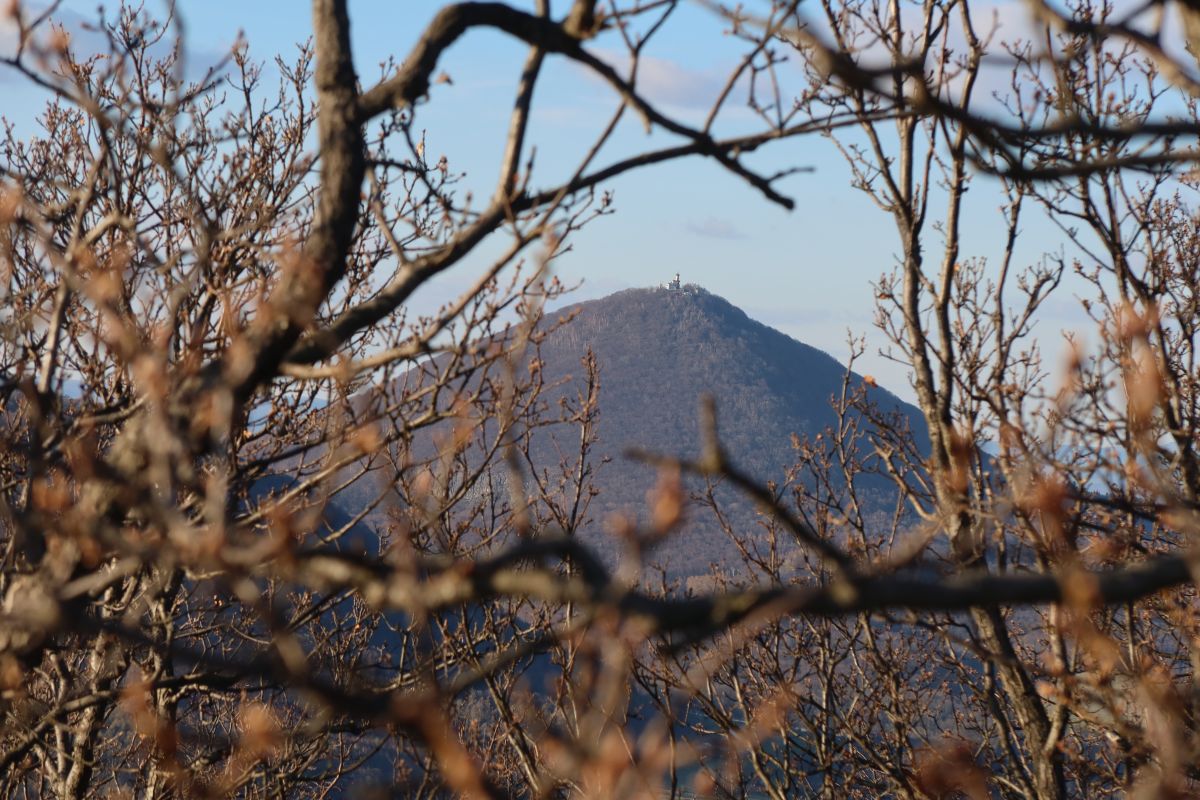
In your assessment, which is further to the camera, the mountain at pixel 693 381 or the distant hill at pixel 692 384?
the mountain at pixel 693 381

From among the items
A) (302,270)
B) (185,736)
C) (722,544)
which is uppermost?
(302,270)

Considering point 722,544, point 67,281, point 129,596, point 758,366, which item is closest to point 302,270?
point 67,281

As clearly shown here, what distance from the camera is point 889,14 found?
234 inches

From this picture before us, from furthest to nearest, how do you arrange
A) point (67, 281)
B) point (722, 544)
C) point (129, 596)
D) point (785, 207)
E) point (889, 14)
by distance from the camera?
1. point (722, 544)
2. point (129, 596)
3. point (889, 14)
4. point (785, 207)
5. point (67, 281)

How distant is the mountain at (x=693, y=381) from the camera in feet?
350

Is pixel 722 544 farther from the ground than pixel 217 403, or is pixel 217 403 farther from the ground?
pixel 217 403

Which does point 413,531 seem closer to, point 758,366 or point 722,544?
point 722,544

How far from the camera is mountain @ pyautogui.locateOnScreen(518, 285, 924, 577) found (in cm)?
10656

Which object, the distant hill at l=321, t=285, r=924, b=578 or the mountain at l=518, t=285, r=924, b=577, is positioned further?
the mountain at l=518, t=285, r=924, b=577

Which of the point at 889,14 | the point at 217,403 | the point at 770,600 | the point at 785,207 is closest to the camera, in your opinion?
the point at 770,600

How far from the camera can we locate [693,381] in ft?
457

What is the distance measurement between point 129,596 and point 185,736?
4.94 m

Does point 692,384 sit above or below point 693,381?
below

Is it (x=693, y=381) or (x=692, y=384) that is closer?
(x=692, y=384)
